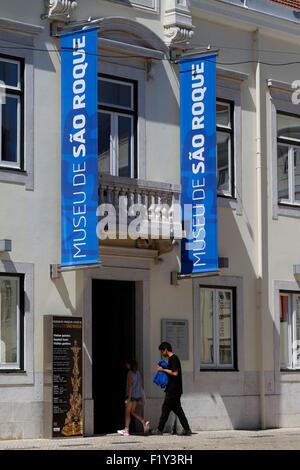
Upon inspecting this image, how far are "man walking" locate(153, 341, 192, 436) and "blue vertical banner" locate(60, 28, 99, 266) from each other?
284 centimetres

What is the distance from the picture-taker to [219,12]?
26.9 m

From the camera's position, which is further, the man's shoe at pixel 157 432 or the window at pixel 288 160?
the window at pixel 288 160

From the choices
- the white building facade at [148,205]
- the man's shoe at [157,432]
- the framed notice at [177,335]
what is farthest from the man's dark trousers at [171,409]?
the framed notice at [177,335]

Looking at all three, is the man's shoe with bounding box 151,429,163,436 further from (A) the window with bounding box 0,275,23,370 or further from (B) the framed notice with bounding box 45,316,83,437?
(A) the window with bounding box 0,275,23,370

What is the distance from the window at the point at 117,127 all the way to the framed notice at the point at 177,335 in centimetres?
302

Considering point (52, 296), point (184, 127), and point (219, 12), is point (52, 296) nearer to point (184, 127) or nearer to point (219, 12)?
point (184, 127)

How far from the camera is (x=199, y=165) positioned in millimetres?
25172

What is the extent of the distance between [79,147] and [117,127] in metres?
2.23

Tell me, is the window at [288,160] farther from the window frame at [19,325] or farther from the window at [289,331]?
the window frame at [19,325]

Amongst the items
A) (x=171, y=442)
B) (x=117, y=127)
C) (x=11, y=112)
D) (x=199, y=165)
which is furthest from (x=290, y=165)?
(x=171, y=442)

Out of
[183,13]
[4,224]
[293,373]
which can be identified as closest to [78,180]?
[4,224]

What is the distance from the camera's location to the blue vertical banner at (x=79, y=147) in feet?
74.2

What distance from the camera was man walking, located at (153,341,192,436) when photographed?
24.0m

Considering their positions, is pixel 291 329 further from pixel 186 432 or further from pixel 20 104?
pixel 20 104
